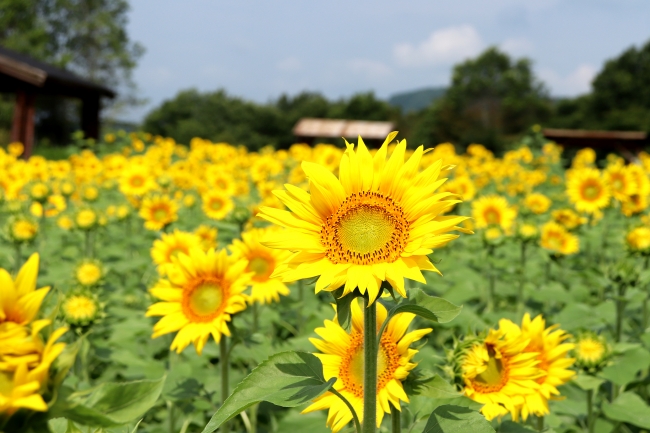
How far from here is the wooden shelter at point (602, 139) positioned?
1437 cm

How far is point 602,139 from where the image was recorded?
14.5 m

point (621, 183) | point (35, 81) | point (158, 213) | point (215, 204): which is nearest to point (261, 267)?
point (158, 213)

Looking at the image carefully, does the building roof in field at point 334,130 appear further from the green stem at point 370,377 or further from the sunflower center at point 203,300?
the green stem at point 370,377

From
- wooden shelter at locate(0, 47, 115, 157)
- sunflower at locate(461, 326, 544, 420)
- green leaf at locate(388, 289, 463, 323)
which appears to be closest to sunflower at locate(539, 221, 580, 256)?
sunflower at locate(461, 326, 544, 420)

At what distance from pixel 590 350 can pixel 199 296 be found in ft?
4.19

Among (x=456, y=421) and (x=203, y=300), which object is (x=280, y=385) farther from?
(x=203, y=300)

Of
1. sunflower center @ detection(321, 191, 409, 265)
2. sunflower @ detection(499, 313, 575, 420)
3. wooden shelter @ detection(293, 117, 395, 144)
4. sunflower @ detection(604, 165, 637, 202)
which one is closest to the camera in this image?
sunflower center @ detection(321, 191, 409, 265)

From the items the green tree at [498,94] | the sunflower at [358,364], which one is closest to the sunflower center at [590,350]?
the sunflower at [358,364]

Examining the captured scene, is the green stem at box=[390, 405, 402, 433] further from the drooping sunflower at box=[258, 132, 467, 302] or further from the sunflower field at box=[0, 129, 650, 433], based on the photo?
the drooping sunflower at box=[258, 132, 467, 302]

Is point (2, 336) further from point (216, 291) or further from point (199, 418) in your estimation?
point (199, 418)

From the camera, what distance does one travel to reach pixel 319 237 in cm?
122

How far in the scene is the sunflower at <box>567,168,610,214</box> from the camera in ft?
14.8

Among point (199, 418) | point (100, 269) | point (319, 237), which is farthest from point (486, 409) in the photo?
point (100, 269)

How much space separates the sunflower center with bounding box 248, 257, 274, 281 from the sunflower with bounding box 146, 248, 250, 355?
52 centimetres
